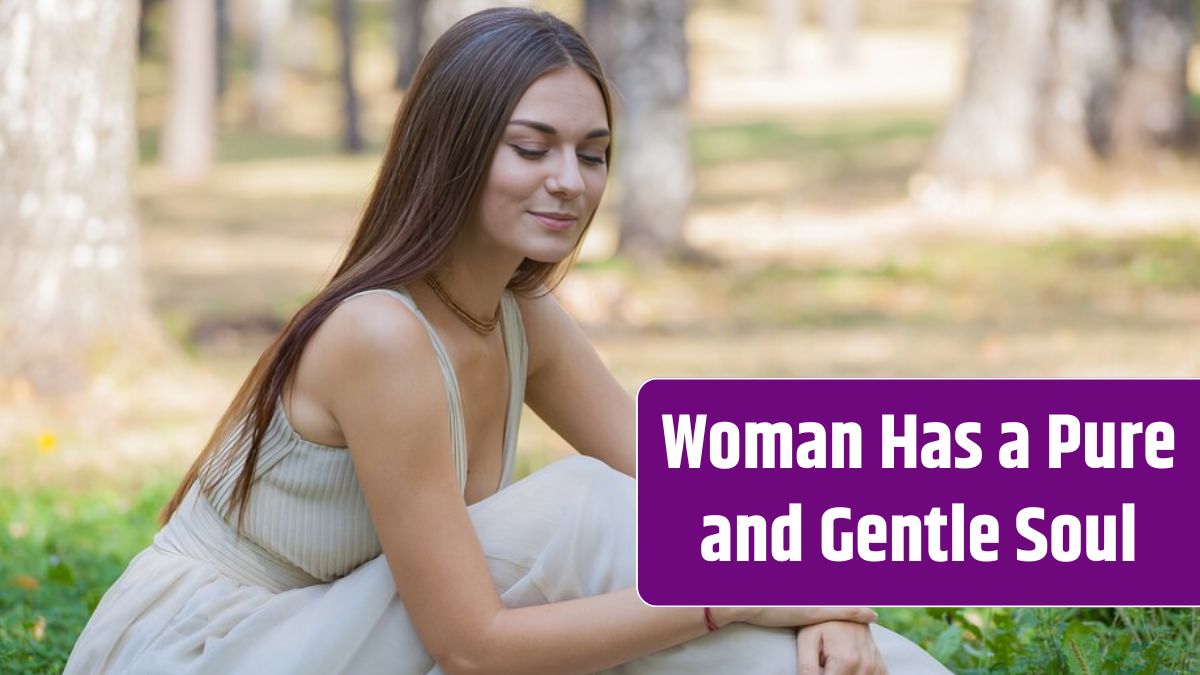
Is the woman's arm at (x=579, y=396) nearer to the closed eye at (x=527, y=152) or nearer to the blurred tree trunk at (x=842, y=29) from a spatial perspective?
the closed eye at (x=527, y=152)

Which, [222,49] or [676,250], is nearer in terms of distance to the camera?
[676,250]

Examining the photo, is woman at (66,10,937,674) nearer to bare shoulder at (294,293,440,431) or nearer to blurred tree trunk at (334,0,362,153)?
bare shoulder at (294,293,440,431)

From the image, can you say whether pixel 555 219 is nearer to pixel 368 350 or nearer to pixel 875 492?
pixel 368 350

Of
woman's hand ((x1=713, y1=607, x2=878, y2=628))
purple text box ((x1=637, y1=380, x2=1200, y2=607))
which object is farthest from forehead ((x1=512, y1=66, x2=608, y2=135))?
woman's hand ((x1=713, y1=607, x2=878, y2=628))

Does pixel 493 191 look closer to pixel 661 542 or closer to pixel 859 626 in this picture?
pixel 661 542

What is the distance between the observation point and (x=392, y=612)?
2.67 metres

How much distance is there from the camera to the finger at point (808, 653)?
8.43ft

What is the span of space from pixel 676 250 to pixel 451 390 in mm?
8351

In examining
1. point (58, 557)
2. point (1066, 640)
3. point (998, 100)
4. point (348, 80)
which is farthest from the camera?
point (348, 80)

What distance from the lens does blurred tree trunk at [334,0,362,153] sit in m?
20.9

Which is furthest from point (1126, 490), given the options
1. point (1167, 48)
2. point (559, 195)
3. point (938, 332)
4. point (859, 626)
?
point (1167, 48)

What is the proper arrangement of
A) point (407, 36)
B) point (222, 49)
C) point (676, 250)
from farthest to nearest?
point (222, 49)
point (407, 36)
point (676, 250)

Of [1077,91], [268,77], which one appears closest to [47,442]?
[1077,91]

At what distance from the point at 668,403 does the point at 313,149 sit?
21.8 m
